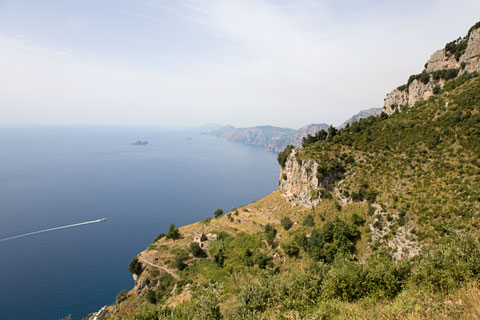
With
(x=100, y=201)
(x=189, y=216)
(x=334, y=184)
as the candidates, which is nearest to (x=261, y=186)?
(x=189, y=216)

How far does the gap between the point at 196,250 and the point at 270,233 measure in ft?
47.2

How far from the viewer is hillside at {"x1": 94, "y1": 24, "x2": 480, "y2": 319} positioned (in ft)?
46.6

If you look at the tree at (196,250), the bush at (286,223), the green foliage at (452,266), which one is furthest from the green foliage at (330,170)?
the tree at (196,250)

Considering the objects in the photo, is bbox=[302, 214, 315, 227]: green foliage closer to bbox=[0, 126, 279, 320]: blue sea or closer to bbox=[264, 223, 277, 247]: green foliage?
bbox=[264, 223, 277, 247]: green foliage

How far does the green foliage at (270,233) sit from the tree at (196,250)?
42.8 ft

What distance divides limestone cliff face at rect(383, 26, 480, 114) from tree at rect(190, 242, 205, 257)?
189 ft

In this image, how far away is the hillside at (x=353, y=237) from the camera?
46.6 ft

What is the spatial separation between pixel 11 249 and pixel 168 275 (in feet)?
218

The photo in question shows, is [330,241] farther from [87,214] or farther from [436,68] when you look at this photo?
[87,214]

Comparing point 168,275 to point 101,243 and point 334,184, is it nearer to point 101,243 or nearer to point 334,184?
point 334,184

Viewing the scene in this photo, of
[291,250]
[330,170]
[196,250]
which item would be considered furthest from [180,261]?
[330,170]

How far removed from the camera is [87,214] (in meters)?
94.1

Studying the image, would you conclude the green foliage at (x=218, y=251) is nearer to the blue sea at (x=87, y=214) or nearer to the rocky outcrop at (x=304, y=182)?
the rocky outcrop at (x=304, y=182)

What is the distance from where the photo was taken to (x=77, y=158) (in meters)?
194
